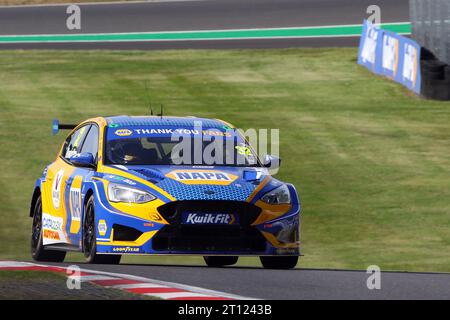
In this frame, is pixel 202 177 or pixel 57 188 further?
pixel 57 188

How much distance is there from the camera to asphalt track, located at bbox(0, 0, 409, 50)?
123 feet

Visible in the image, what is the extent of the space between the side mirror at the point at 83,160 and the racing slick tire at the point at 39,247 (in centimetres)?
149

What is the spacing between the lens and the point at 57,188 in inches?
561

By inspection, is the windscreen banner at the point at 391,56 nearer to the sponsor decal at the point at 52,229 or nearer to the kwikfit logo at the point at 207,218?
the sponsor decal at the point at 52,229

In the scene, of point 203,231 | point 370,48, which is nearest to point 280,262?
point 203,231

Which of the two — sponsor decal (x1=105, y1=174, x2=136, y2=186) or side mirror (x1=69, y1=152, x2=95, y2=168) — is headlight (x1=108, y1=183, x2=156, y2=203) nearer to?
sponsor decal (x1=105, y1=174, x2=136, y2=186)

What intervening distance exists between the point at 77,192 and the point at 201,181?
1.45 m

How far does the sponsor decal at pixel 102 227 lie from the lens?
41.5ft

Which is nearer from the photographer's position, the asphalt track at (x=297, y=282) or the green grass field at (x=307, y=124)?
the asphalt track at (x=297, y=282)

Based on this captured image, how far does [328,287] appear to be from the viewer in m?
11.4

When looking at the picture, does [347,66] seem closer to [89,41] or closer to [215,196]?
[89,41]

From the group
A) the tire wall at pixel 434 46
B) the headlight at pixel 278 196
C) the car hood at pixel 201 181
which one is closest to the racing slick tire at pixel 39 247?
the car hood at pixel 201 181

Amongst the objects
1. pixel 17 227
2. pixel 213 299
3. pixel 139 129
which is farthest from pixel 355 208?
pixel 213 299

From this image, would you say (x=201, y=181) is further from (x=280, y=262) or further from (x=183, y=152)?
(x=280, y=262)
